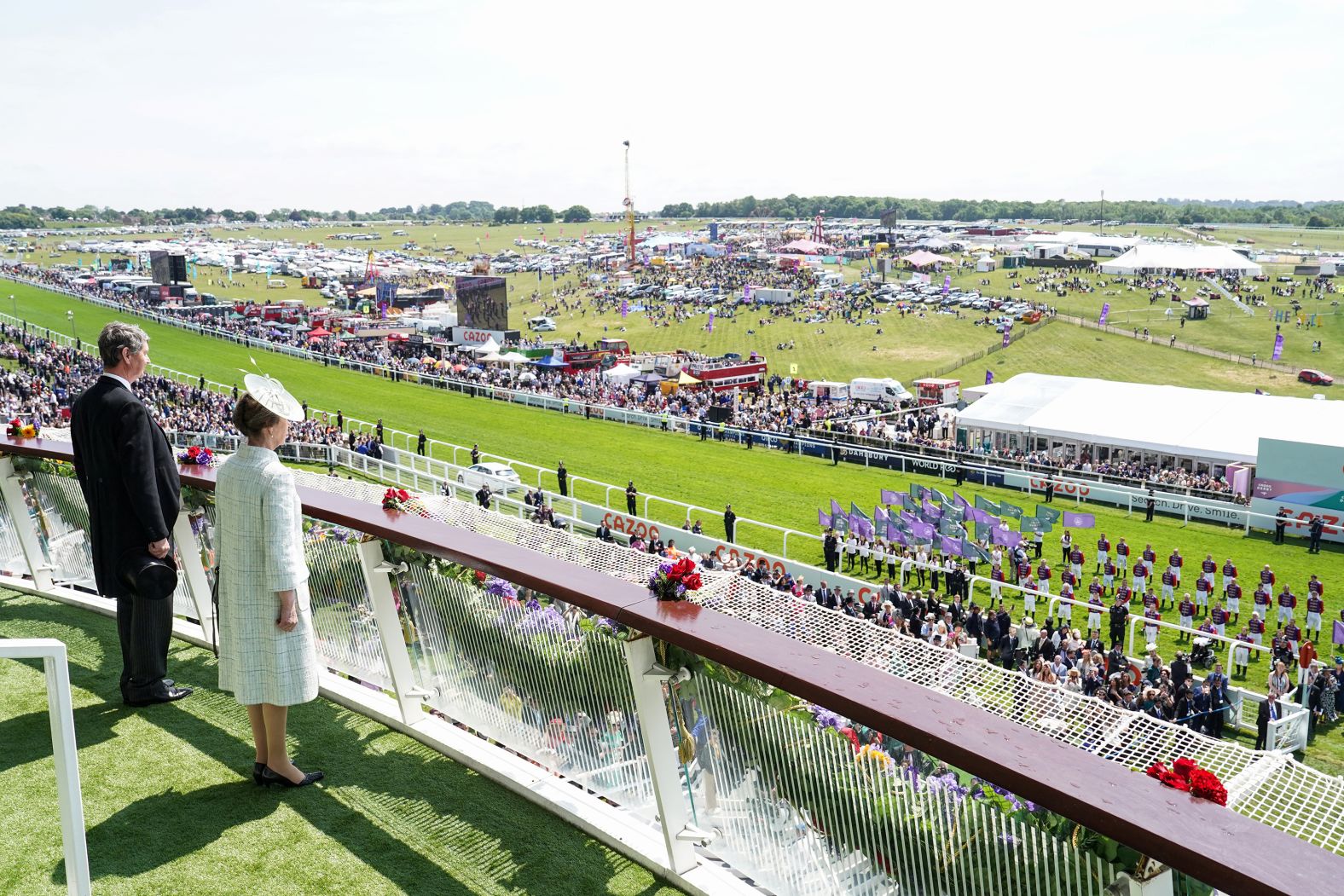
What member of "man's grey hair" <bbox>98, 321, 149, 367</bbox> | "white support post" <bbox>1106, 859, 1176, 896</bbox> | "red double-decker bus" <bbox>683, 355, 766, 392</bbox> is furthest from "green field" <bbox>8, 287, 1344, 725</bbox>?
"man's grey hair" <bbox>98, 321, 149, 367</bbox>

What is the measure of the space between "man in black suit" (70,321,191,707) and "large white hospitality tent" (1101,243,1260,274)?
244ft

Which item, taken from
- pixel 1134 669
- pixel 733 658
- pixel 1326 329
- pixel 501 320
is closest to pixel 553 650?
pixel 733 658

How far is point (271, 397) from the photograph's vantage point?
12.6 feet

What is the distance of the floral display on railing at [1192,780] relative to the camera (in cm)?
205

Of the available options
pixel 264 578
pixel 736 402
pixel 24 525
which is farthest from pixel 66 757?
pixel 736 402

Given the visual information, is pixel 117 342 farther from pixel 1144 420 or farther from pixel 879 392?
pixel 879 392

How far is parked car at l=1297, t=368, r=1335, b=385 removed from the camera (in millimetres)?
48000

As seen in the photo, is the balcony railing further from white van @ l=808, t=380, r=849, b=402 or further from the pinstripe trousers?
white van @ l=808, t=380, r=849, b=402

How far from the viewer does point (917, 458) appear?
2875 centimetres

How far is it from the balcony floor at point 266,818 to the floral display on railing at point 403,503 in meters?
1.00

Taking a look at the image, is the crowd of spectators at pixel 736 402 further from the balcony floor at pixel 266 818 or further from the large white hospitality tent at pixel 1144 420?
the balcony floor at pixel 266 818

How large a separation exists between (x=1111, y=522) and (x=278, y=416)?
2284 centimetres

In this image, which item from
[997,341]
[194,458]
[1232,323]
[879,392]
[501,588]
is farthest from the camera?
[1232,323]

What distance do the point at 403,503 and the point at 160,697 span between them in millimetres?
1583
